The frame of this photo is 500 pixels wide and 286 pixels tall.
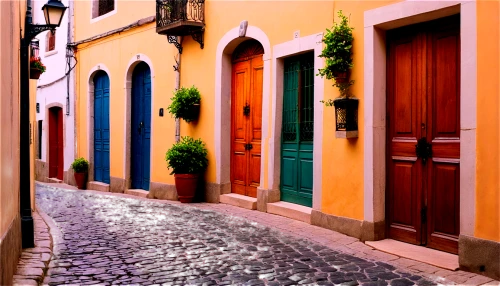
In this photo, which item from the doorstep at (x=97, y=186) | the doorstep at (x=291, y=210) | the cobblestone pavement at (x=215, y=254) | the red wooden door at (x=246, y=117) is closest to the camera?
the cobblestone pavement at (x=215, y=254)

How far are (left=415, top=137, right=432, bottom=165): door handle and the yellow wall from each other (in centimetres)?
86

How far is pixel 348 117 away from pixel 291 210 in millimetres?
1966

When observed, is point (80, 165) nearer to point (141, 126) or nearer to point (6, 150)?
point (141, 126)

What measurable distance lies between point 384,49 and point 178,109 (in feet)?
16.1

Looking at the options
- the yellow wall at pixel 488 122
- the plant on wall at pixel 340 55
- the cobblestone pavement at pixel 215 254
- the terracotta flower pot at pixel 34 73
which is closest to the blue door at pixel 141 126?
the cobblestone pavement at pixel 215 254

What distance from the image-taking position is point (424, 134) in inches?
238

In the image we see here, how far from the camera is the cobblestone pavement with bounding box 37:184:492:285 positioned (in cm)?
493

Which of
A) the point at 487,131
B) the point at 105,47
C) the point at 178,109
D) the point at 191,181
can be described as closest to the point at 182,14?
the point at 178,109

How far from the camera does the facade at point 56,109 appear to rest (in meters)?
15.7

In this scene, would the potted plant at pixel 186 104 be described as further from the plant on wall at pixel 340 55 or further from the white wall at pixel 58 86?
the white wall at pixel 58 86

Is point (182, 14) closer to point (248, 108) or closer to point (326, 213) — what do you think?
point (248, 108)

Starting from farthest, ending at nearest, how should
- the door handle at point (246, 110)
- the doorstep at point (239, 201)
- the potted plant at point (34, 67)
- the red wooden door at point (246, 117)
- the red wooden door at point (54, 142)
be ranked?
the red wooden door at point (54, 142) < the door handle at point (246, 110) < the red wooden door at point (246, 117) < the doorstep at point (239, 201) < the potted plant at point (34, 67)

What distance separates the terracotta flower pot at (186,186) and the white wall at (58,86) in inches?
256

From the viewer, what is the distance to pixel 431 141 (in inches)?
234
